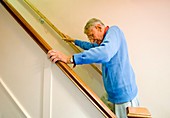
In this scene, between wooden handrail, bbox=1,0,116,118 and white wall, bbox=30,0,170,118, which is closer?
wooden handrail, bbox=1,0,116,118

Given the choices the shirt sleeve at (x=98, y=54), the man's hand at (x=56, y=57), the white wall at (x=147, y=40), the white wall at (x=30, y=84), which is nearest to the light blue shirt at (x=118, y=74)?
the shirt sleeve at (x=98, y=54)

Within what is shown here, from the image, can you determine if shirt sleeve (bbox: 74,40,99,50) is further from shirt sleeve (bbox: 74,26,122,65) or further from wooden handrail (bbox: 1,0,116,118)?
wooden handrail (bbox: 1,0,116,118)

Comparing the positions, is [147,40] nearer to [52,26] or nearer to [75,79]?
[52,26]

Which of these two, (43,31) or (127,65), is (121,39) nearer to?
(127,65)

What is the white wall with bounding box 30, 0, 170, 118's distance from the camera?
2.35m

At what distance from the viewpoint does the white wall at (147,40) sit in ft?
7.72

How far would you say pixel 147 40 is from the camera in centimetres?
241

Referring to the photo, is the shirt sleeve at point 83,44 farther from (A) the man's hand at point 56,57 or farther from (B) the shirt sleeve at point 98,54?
(A) the man's hand at point 56,57

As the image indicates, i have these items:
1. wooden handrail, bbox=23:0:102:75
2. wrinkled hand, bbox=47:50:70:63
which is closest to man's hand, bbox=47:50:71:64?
wrinkled hand, bbox=47:50:70:63

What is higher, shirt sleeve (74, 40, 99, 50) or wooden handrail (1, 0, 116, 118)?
shirt sleeve (74, 40, 99, 50)

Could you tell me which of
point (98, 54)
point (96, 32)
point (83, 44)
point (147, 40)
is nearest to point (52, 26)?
point (83, 44)

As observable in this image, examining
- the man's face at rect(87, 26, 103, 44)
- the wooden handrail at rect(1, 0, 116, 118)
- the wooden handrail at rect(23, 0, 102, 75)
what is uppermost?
the wooden handrail at rect(23, 0, 102, 75)

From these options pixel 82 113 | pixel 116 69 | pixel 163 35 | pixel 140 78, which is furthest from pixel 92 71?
pixel 82 113

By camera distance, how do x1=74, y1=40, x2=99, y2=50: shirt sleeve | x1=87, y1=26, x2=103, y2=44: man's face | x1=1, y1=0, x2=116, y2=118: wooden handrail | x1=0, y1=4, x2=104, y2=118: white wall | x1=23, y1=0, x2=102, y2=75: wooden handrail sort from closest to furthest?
x1=1, y1=0, x2=116, y2=118: wooden handrail → x1=0, y1=4, x2=104, y2=118: white wall → x1=87, y1=26, x2=103, y2=44: man's face → x1=74, y1=40, x2=99, y2=50: shirt sleeve → x1=23, y1=0, x2=102, y2=75: wooden handrail
